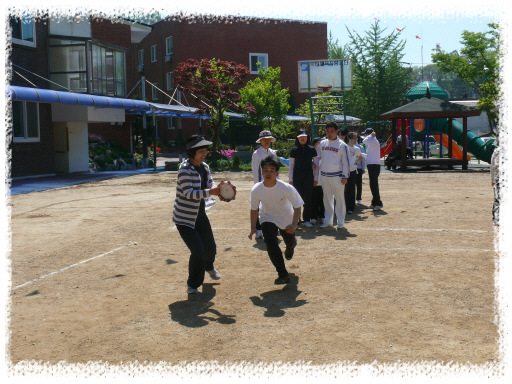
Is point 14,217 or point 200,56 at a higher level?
point 200,56

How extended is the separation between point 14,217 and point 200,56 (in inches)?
1363

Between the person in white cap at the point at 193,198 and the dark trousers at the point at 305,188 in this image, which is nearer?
the person in white cap at the point at 193,198

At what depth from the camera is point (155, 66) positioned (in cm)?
4997

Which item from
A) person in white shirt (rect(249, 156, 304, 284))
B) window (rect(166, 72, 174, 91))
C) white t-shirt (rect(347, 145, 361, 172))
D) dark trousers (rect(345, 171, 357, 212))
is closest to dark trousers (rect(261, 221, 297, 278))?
person in white shirt (rect(249, 156, 304, 284))

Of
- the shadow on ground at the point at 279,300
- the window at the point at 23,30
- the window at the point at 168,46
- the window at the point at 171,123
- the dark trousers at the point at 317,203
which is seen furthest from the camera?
the window at the point at 171,123

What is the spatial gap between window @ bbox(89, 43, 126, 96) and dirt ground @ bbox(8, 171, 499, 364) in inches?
610

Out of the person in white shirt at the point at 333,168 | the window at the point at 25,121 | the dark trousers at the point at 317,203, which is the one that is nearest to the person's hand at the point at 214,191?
the person in white shirt at the point at 333,168

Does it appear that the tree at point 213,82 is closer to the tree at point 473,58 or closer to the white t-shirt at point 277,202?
the tree at point 473,58

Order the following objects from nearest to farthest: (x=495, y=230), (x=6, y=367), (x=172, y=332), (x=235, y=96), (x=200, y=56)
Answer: (x=6, y=367) → (x=172, y=332) → (x=495, y=230) → (x=235, y=96) → (x=200, y=56)

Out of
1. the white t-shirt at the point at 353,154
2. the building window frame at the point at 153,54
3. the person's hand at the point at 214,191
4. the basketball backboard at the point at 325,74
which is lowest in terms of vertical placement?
the person's hand at the point at 214,191

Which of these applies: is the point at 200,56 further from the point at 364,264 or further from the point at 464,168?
the point at 364,264

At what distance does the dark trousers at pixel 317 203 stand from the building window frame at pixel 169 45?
1496 inches

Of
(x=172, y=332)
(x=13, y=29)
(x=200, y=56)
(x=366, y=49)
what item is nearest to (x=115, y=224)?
(x=172, y=332)

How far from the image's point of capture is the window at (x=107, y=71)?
85.8 feet
